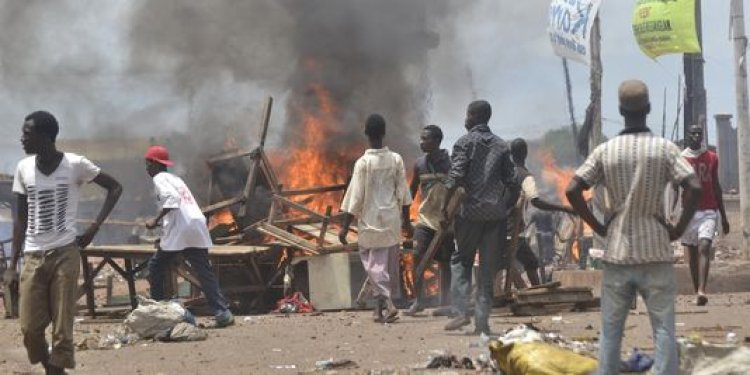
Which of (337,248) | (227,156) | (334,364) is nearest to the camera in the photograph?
(334,364)

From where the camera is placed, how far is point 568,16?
15.5 meters

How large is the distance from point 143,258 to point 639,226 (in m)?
6.84

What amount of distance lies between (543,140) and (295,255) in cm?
4766

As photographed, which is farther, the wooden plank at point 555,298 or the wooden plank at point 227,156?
the wooden plank at point 227,156

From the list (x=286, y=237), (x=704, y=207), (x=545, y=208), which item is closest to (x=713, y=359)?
(x=545, y=208)

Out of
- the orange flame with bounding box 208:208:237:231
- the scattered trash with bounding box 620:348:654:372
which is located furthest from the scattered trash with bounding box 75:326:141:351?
the scattered trash with bounding box 620:348:654:372

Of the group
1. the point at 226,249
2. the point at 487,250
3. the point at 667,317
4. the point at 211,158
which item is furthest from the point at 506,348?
the point at 211,158

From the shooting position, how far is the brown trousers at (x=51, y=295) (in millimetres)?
5676

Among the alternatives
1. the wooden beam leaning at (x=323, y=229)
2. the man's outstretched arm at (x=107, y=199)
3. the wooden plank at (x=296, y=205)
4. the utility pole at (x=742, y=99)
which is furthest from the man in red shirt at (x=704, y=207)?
the utility pole at (x=742, y=99)

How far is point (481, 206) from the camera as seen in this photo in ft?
25.0

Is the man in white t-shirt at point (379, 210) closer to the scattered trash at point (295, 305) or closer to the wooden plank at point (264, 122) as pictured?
the scattered trash at point (295, 305)

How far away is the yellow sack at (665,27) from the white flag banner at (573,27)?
1.21 m

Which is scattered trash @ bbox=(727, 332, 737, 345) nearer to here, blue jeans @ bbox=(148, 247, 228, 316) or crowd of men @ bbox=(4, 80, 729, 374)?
crowd of men @ bbox=(4, 80, 729, 374)

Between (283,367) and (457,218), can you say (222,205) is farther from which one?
(283,367)
